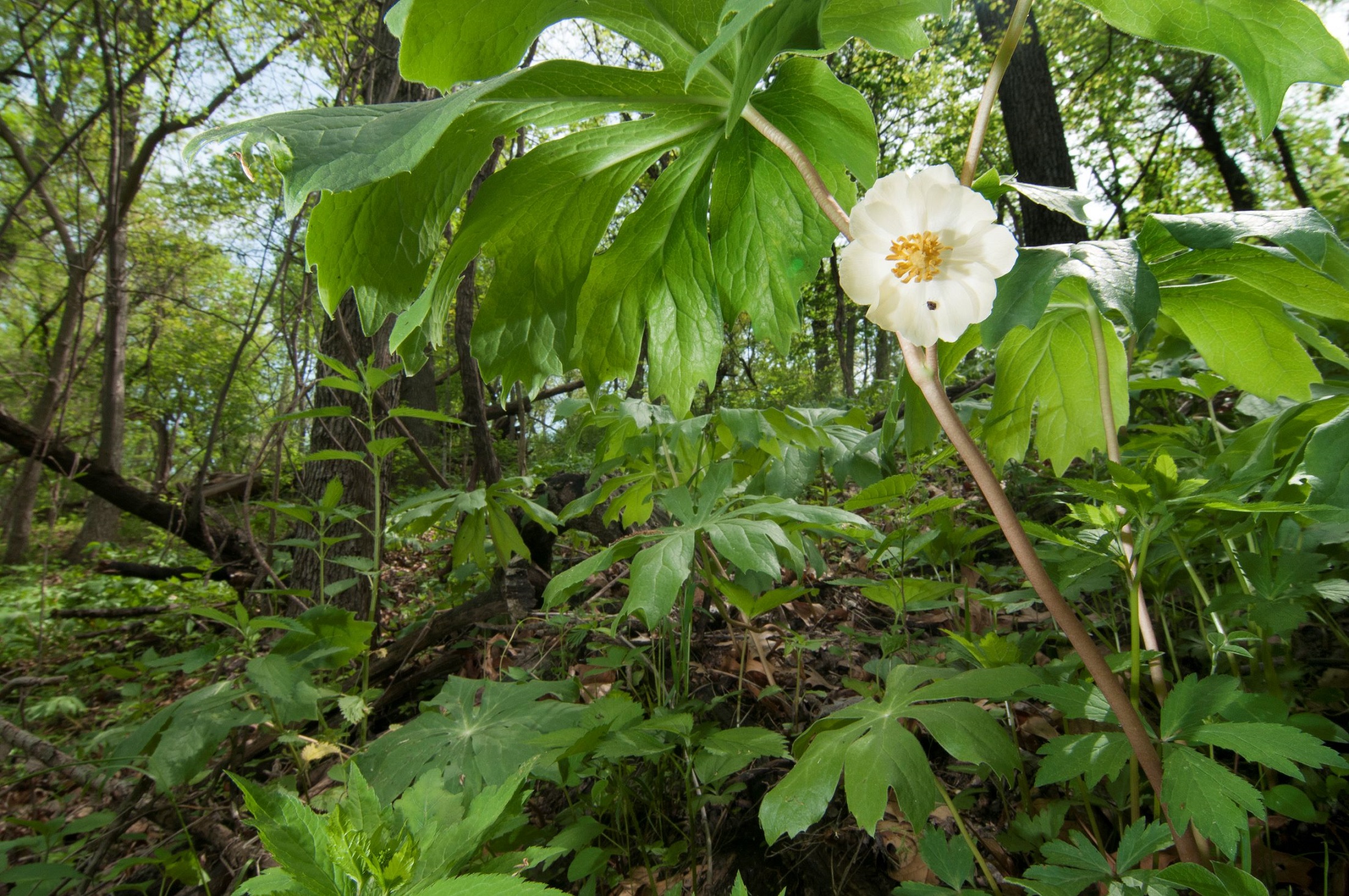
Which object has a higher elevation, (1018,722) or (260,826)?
(260,826)

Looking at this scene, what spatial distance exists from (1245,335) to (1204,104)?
1073 cm

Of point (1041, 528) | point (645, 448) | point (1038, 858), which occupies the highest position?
point (645, 448)

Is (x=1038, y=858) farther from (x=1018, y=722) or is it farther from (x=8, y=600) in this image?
(x=8, y=600)

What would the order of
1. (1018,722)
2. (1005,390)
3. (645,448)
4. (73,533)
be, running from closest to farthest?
1. (1005,390)
2. (1018,722)
3. (645,448)
4. (73,533)

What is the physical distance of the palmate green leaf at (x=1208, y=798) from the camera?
574 mm

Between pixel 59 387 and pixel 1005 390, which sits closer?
pixel 1005 390

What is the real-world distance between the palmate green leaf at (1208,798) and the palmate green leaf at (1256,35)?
2.09 feet

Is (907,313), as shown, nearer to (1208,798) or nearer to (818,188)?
(818,188)

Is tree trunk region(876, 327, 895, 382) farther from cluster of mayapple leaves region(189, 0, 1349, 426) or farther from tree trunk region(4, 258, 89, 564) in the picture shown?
cluster of mayapple leaves region(189, 0, 1349, 426)

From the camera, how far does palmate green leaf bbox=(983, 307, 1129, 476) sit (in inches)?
34.5

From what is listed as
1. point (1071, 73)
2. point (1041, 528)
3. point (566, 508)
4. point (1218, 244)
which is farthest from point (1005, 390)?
point (1071, 73)

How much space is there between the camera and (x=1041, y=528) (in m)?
0.79

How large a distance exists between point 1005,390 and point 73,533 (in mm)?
19047

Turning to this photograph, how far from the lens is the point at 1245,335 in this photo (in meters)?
0.81
